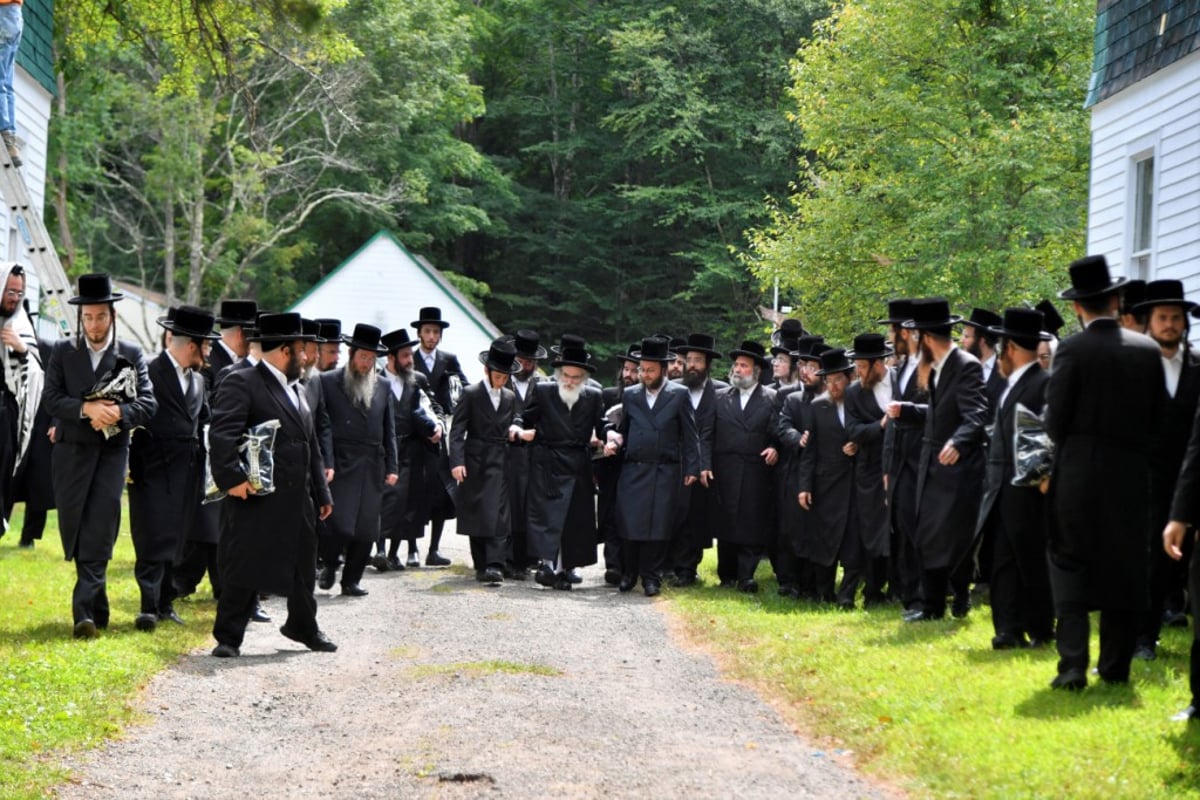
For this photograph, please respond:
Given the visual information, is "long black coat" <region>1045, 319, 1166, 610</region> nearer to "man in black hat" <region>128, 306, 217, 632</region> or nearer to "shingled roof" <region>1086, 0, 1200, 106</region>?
"man in black hat" <region>128, 306, 217, 632</region>

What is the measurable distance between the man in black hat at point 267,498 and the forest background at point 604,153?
6330mm

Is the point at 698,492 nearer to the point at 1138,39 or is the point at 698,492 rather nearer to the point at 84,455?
the point at 1138,39

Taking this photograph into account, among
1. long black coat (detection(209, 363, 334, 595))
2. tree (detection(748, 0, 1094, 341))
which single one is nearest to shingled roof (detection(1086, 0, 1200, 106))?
long black coat (detection(209, 363, 334, 595))

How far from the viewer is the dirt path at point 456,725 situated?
7902mm

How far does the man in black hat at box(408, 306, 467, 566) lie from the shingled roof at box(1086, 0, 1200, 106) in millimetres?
7973

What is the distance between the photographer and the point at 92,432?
1168 cm

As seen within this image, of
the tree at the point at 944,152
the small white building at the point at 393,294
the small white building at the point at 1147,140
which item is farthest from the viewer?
the small white building at the point at 393,294

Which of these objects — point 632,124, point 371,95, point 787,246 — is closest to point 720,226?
point 632,124

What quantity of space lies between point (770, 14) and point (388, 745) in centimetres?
5277

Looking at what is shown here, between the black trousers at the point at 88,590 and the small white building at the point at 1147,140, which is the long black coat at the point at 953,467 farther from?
the black trousers at the point at 88,590

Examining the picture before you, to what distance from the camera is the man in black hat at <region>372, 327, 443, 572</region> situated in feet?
59.4

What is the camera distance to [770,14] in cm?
5884

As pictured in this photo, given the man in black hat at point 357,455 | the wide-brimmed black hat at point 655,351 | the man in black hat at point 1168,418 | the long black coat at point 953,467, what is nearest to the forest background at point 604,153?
the man in black hat at point 357,455

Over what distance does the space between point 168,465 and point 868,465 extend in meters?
5.94
